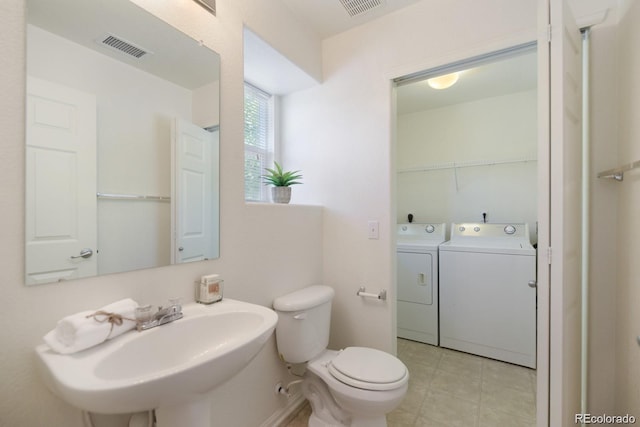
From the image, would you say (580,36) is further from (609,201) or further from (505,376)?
(505,376)

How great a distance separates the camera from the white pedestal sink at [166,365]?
0.60 metres

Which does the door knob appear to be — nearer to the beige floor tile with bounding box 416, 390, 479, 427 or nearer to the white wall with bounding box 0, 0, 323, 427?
the white wall with bounding box 0, 0, 323, 427

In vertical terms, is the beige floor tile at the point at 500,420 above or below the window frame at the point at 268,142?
below

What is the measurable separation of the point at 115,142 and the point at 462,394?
244 centimetres

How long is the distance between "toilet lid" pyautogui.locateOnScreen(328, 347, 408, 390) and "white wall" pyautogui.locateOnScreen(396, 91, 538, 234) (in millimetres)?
2084

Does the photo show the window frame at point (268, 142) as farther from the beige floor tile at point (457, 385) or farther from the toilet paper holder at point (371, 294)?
the beige floor tile at point (457, 385)

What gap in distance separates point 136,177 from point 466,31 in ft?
5.97

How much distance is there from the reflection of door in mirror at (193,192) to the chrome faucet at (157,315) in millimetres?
208

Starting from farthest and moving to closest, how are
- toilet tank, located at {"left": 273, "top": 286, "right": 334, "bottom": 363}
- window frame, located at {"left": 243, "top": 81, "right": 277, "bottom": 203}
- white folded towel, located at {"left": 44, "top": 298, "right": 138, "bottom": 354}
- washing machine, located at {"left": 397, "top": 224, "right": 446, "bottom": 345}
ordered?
1. washing machine, located at {"left": 397, "top": 224, "right": 446, "bottom": 345}
2. window frame, located at {"left": 243, "top": 81, "right": 277, "bottom": 203}
3. toilet tank, located at {"left": 273, "top": 286, "right": 334, "bottom": 363}
4. white folded towel, located at {"left": 44, "top": 298, "right": 138, "bottom": 354}

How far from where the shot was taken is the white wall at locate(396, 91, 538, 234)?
8.89ft

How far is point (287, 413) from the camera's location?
1630mm

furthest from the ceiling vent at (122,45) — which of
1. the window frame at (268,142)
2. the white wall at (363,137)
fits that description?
the white wall at (363,137)

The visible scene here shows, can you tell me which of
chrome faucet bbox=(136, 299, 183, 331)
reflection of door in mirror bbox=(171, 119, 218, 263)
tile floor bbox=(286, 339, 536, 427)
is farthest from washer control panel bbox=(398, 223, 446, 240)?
chrome faucet bbox=(136, 299, 183, 331)

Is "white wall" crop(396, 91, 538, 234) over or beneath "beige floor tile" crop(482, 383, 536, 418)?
over
